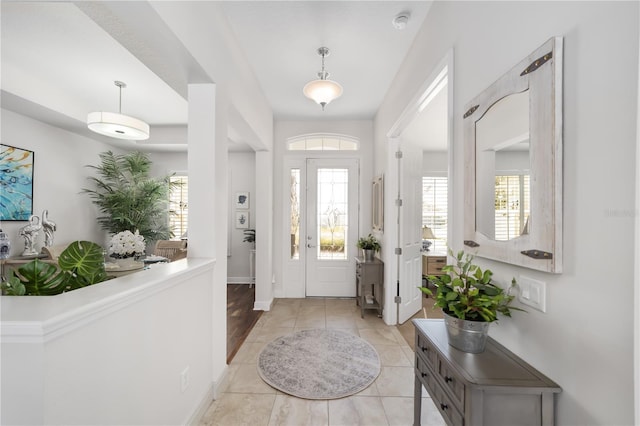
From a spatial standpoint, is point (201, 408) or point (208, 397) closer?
point (201, 408)

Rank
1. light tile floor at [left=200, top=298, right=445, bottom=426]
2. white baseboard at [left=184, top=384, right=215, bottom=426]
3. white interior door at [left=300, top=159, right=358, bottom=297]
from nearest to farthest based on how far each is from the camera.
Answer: white baseboard at [left=184, top=384, right=215, bottom=426] < light tile floor at [left=200, top=298, right=445, bottom=426] < white interior door at [left=300, top=159, right=358, bottom=297]

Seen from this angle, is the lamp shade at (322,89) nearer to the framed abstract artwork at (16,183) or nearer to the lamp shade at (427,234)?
the framed abstract artwork at (16,183)

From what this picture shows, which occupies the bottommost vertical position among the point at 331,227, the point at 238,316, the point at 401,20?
the point at 238,316

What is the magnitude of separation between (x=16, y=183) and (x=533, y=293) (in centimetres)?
528

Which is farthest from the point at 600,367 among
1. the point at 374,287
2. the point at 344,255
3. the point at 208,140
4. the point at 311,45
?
the point at 344,255

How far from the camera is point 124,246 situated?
7.92 feet

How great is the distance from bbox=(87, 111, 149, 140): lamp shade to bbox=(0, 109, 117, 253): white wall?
1.13 m

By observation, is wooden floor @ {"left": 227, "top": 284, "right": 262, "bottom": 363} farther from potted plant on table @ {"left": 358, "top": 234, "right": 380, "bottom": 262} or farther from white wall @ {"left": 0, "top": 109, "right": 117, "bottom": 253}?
white wall @ {"left": 0, "top": 109, "right": 117, "bottom": 253}

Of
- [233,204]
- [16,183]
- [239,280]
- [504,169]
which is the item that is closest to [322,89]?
[504,169]

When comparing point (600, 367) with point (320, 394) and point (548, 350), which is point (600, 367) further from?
point (320, 394)

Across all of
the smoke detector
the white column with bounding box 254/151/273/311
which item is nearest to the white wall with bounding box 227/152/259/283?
the white column with bounding box 254/151/273/311

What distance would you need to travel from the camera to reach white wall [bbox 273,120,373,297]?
4574 millimetres

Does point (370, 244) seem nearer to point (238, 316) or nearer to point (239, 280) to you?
point (238, 316)

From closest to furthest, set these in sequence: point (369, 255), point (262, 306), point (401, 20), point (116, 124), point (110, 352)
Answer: point (110, 352) → point (401, 20) → point (116, 124) → point (369, 255) → point (262, 306)
